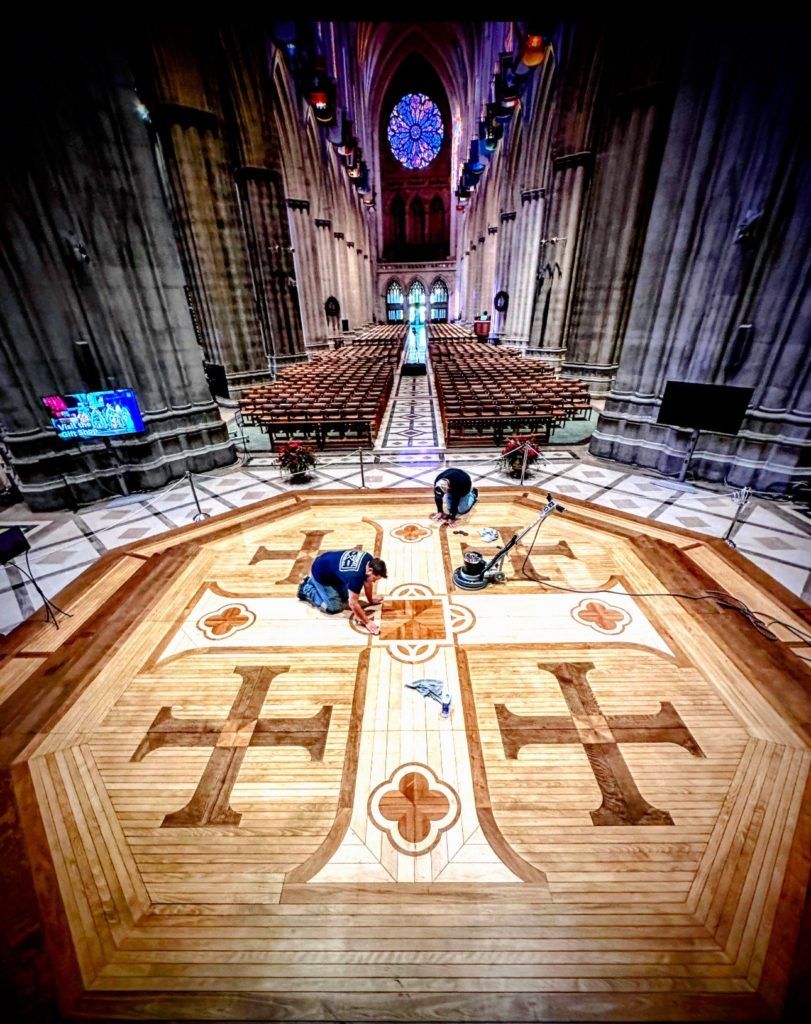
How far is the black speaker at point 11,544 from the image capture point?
4.22 metres

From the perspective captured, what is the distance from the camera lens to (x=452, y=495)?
6137 mm

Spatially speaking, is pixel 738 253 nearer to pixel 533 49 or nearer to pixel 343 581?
pixel 343 581

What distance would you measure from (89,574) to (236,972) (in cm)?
489

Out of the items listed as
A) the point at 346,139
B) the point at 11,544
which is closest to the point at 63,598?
the point at 11,544

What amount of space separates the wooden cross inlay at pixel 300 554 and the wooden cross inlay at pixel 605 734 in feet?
9.91

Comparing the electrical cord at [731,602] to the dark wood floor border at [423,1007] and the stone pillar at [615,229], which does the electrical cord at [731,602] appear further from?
the stone pillar at [615,229]

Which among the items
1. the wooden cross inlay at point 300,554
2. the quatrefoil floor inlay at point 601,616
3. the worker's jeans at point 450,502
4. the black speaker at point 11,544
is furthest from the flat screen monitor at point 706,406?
the black speaker at point 11,544

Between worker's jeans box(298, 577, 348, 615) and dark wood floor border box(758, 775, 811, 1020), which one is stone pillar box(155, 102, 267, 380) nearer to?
worker's jeans box(298, 577, 348, 615)

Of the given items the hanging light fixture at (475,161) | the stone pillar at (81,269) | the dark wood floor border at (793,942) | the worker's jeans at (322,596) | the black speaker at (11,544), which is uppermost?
the hanging light fixture at (475,161)

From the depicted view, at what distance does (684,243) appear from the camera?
7.45 m

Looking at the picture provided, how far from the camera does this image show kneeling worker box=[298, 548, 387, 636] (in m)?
4.02

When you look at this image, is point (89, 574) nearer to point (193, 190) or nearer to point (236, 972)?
point (236, 972)

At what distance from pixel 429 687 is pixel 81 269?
8812 mm

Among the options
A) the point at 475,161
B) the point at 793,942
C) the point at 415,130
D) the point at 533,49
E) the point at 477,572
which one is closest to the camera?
the point at 793,942
